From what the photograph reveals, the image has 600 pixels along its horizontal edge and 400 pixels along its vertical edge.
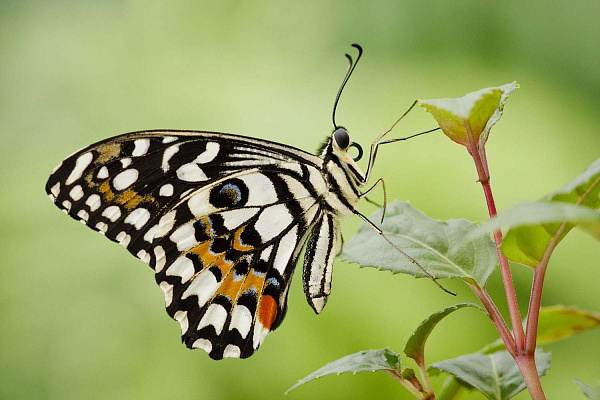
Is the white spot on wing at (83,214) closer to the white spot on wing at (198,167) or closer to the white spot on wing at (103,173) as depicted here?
the white spot on wing at (103,173)

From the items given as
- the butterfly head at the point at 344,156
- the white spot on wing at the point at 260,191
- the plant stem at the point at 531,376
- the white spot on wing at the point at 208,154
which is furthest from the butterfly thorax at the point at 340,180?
the plant stem at the point at 531,376

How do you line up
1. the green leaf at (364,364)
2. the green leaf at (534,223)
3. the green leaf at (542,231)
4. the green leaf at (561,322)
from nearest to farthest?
the green leaf at (534,223)
the green leaf at (542,231)
the green leaf at (364,364)
the green leaf at (561,322)

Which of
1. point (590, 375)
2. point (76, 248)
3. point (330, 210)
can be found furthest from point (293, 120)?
point (590, 375)

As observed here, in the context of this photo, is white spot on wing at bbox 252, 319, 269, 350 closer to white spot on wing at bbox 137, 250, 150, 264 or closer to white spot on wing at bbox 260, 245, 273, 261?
white spot on wing at bbox 260, 245, 273, 261

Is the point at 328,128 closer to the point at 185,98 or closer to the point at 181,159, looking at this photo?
the point at 185,98

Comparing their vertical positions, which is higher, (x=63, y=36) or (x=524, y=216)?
(x=63, y=36)

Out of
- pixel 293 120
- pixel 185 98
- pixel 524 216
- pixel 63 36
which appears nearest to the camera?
pixel 524 216

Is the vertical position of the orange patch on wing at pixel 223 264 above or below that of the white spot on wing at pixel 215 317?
above

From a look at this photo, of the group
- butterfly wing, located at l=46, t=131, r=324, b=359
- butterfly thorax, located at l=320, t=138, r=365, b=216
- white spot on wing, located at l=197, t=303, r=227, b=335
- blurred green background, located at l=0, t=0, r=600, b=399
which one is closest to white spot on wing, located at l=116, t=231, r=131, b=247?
butterfly wing, located at l=46, t=131, r=324, b=359
